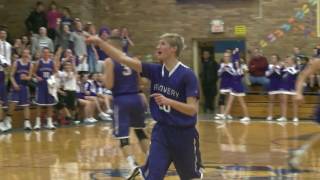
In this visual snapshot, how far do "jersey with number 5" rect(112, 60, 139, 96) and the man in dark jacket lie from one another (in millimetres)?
13579

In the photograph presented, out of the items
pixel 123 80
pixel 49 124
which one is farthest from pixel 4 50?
pixel 123 80

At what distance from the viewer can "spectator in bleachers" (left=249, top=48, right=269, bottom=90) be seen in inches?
814

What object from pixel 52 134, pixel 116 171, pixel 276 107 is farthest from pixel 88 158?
pixel 276 107

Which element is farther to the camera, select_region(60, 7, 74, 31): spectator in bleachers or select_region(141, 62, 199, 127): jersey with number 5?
select_region(60, 7, 74, 31): spectator in bleachers

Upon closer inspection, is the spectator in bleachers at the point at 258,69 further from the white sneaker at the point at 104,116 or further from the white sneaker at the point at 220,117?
the white sneaker at the point at 104,116

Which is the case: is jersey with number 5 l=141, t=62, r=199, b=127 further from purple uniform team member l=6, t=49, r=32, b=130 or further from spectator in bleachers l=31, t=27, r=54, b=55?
spectator in bleachers l=31, t=27, r=54, b=55

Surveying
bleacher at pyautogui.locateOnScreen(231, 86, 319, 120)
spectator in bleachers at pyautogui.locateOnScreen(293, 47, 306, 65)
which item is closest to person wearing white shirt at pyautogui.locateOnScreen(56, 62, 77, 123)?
bleacher at pyautogui.locateOnScreen(231, 86, 319, 120)

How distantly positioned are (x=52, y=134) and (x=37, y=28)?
7248mm

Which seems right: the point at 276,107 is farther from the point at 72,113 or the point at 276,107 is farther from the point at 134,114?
the point at 134,114

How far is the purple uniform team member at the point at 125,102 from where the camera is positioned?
8758 mm

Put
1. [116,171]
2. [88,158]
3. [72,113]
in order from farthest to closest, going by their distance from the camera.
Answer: [72,113] → [88,158] → [116,171]

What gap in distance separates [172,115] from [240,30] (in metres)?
17.8

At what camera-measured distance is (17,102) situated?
16844 mm

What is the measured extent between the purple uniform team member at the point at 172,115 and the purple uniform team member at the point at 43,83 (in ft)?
37.2
